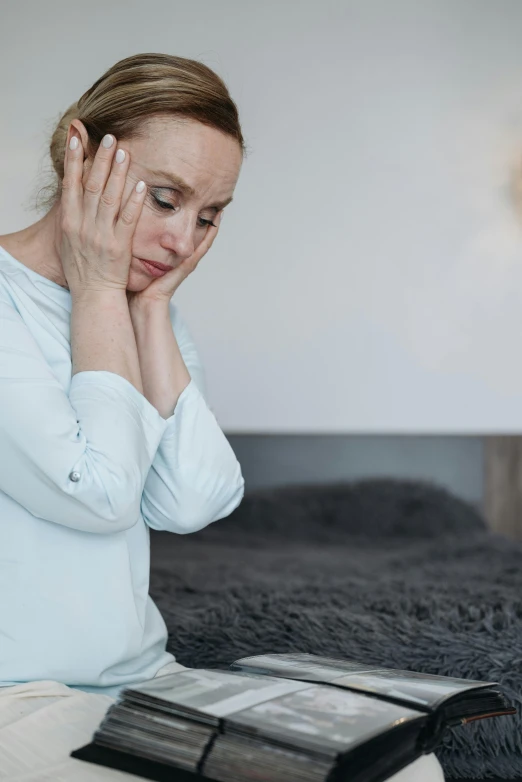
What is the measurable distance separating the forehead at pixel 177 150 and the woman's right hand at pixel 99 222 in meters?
0.03

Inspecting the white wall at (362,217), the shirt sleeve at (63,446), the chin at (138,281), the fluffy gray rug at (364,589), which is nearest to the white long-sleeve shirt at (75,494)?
the shirt sleeve at (63,446)

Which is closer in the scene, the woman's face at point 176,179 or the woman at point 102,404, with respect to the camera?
the woman at point 102,404

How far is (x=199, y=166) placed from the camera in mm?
1288

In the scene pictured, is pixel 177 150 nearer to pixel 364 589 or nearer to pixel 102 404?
pixel 102 404

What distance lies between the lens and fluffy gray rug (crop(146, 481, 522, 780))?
1.84m

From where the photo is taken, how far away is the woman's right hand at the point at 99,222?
1.27m

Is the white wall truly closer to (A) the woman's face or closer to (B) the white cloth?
(A) the woman's face

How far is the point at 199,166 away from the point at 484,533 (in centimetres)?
213

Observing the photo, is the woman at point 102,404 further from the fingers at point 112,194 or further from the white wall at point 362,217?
the white wall at point 362,217

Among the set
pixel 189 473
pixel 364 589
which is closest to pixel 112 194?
pixel 189 473

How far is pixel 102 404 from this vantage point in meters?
1.15

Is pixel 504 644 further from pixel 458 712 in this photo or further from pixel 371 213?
pixel 371 213

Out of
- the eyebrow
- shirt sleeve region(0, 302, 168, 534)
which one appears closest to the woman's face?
the eyebrow

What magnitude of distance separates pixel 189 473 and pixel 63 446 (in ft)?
0.93
